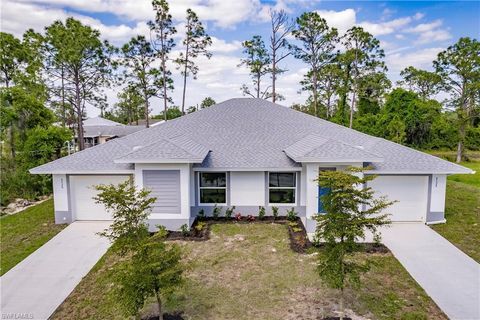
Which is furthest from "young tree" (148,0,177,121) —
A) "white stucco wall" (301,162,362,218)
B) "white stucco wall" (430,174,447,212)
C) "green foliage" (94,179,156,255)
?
"green foliage" (94,179,156,255)

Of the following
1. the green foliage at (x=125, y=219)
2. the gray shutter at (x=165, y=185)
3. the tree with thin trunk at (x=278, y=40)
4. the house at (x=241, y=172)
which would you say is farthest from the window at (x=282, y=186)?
the tree with thin trunk at (x=278, y=40)

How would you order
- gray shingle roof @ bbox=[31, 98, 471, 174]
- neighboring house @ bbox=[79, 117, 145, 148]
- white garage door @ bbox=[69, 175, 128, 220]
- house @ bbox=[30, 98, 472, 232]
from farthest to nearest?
neighboring house @ bbox=[79, 117, 145, 148]
white garage door @ bbox=[69, 175, 128, 220]
gray shingle roof @ bbox=[31, 98, 471, 174]
house @ bbox=[30, 98, 472, 232]

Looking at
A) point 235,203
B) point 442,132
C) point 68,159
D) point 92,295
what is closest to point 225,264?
point 92,295

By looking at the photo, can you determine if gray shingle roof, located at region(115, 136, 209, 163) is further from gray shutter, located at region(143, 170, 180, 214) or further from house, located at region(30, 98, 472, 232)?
gray shutter, located at region(143, 170, 180, 214)

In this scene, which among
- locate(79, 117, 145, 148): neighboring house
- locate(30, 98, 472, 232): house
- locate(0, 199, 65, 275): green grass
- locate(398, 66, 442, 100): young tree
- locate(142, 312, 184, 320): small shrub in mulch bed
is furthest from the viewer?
locate(79, 117, 145, 148): neighboring house

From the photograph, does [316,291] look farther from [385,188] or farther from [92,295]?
[385,188]

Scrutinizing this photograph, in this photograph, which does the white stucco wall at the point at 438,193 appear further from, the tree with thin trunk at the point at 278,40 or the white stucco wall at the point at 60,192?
the tree with thin trunk at the point at 278,40
